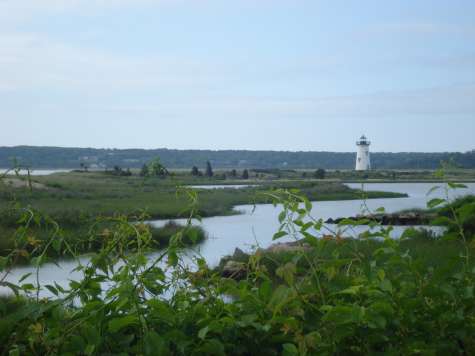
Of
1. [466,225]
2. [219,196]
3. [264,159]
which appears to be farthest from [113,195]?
[264,159]

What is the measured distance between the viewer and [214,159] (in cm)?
6806

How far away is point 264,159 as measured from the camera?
7725 cm

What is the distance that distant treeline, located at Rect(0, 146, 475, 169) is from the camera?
3951 centimetres

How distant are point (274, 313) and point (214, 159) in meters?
66.6

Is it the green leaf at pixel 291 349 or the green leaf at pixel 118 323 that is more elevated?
the green leaf at pixel 118 323

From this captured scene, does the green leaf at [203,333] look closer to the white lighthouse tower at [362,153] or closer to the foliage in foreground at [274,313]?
the foliage in foreground at [274,313]

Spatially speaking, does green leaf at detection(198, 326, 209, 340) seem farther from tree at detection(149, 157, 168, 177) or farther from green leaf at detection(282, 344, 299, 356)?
tree at detection(149, 157, 168, 177)

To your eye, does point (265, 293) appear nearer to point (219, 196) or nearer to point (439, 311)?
point (439, 311)

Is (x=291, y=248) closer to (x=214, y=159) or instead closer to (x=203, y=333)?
(x=203, y=333)

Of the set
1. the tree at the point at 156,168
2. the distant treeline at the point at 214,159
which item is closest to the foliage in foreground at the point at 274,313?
the tree at the point at 156,168

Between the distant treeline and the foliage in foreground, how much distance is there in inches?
768

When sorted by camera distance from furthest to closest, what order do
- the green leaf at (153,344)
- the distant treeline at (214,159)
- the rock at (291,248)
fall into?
the distant treeline at (214,159), the rock at (291,248), the green leaf at (153,344)

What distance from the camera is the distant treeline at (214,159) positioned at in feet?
130

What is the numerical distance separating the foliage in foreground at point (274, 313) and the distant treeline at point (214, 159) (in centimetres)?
1950
